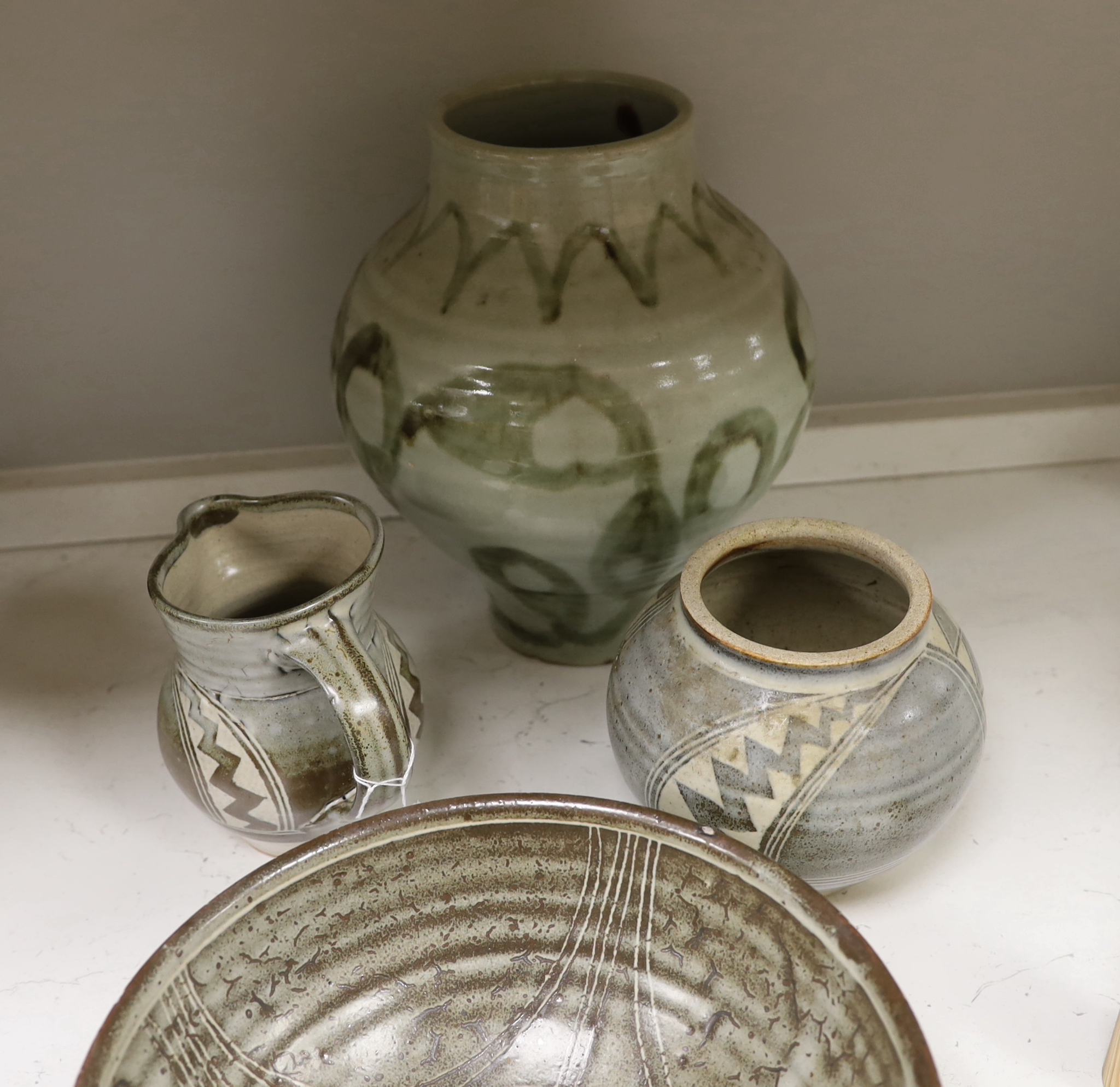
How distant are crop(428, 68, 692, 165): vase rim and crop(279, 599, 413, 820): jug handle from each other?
0.84ft

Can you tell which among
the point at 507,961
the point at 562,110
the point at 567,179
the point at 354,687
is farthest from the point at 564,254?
the point at 507,961

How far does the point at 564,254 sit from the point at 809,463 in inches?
16.8

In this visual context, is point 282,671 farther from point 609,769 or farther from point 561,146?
point 561,146

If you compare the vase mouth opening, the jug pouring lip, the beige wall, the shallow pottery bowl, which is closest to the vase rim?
the vase mouth opening

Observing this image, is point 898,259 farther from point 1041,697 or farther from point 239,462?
point 239,462

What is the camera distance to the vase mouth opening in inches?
27.9

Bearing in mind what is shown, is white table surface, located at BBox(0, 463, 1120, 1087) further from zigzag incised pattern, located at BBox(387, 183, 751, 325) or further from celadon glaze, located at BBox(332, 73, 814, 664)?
zigzag incised pattern, located at BBox(387, 183, 751, 325)

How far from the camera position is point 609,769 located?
74cm

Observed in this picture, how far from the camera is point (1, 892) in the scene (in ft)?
2.23

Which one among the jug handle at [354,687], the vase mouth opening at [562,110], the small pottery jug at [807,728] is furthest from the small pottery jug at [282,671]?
the vase mouth opening at [562,110]

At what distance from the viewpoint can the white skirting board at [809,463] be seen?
951 mm

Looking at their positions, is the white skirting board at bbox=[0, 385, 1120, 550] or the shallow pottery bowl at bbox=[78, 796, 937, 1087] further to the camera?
the white skirting board at bbox=[0, 385, 1120, 550]

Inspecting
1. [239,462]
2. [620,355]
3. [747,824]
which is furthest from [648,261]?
[239,462]

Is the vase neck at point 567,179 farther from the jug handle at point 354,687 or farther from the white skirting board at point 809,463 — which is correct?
the white skirting board at point 809,463
